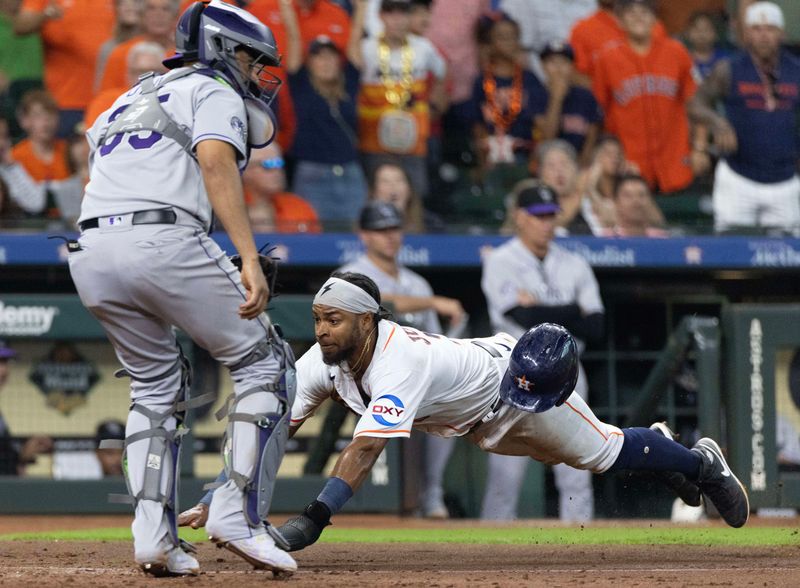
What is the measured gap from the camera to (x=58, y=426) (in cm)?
817

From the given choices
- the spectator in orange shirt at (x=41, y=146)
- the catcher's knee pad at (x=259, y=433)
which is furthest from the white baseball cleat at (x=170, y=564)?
the spectator in orange shirt at (x=41, y=146)

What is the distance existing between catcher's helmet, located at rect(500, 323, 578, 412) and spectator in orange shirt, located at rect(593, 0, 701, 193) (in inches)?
207

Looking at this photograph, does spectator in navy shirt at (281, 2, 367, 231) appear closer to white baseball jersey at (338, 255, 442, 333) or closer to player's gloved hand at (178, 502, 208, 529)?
white baseball jersey at (338, 255, 442, 333)

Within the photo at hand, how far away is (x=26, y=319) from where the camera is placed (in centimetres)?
827

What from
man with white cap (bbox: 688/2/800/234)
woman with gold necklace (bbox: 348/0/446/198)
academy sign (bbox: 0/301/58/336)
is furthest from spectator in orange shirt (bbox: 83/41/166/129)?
man with white cap (bbox: 688/2/800/234)

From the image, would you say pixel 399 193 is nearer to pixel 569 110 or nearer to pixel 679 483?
pixel 569 110

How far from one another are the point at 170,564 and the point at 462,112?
6.41m

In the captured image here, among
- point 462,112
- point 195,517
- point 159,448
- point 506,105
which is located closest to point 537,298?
point 506,105

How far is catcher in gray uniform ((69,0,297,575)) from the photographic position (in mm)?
4418

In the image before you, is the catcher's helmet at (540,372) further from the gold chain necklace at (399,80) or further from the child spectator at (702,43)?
the child spectator at (702,43)

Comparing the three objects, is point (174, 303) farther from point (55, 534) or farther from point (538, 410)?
point (55, 534)

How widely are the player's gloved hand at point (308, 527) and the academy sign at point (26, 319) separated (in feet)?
12.9

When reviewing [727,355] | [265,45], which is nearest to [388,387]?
[265,45]

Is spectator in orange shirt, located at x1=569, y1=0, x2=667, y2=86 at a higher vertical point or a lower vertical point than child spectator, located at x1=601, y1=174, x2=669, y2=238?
higher
